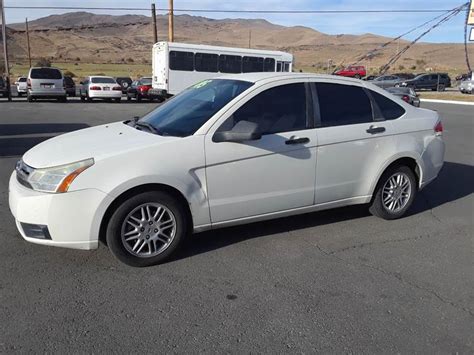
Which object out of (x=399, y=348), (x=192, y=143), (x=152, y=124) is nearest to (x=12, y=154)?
(x=152, y=124)

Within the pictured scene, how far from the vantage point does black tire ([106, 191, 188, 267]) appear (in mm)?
4098

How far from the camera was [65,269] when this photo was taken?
13.6 feet

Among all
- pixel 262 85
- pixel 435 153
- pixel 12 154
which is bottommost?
pixel 12 154

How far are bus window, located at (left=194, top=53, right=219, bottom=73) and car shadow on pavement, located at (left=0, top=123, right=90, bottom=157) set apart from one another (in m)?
13.0

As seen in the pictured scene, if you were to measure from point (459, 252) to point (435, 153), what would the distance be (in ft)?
5.06

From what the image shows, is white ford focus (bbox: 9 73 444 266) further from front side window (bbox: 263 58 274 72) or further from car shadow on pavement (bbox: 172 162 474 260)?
front side window (bbox: 263 58 274 72)

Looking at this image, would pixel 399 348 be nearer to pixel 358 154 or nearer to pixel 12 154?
pixel 358 154

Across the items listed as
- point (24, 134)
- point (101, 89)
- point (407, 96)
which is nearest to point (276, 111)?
point (24, 134)

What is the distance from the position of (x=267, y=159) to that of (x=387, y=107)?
5.93 ft

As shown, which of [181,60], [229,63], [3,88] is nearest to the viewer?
[181,60]

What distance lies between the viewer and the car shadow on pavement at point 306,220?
4.84 meters

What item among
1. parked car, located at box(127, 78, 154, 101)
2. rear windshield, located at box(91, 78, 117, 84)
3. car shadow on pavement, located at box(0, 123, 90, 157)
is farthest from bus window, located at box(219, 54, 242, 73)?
car shadow on pavement, located at box(0, 123, 90, 157)

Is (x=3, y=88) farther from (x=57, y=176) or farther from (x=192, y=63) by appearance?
(x=57, y=176)

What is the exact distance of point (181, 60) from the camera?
26.3 metres
